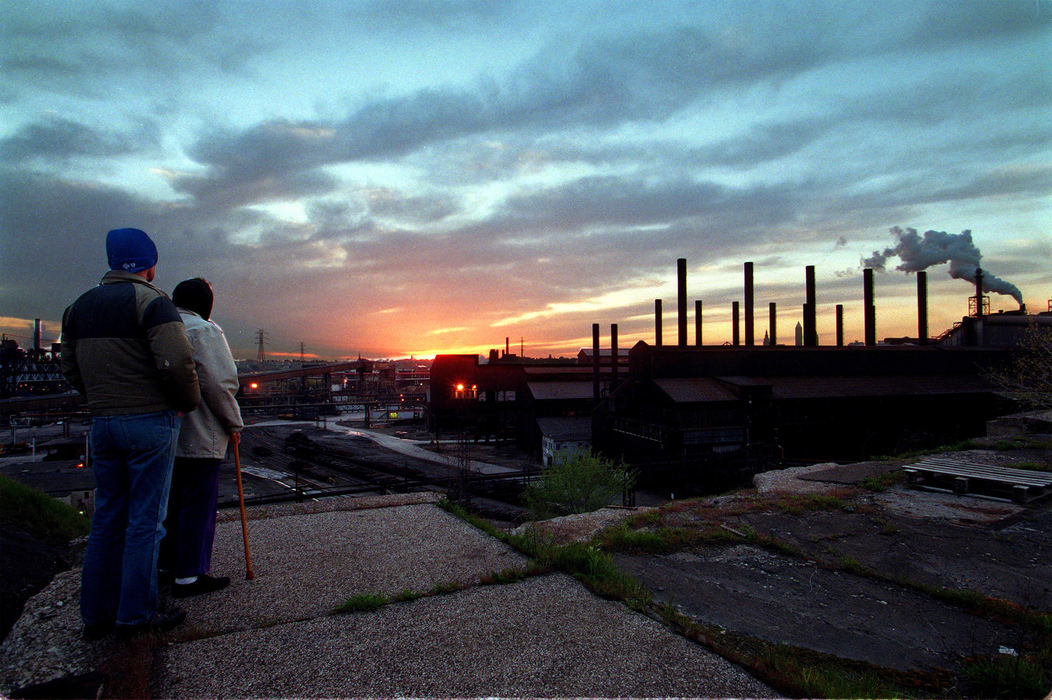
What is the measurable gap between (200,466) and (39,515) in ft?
6.95

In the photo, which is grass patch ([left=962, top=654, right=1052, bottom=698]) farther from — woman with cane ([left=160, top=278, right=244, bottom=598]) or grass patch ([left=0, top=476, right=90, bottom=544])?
grass patch ([left=0, top=476, right=90, bottom=544])

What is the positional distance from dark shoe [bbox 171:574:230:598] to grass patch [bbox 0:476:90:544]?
1.61 meters

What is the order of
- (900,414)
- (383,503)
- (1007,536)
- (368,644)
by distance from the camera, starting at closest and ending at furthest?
1. (368,644)
2. (383,503)
3. (1007,536)
4. (900,414)

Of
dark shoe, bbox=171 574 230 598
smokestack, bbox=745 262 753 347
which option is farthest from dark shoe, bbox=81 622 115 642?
smokestack, bbox=745 262 753 347

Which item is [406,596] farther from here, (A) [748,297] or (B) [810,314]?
(B) [810,314]

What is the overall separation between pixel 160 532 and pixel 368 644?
1119mm

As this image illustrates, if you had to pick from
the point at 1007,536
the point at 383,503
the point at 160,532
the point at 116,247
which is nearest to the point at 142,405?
the point at 160,532

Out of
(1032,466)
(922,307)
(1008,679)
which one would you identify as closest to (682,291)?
(922,307)

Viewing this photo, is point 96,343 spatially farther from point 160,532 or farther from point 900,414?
point 900,414

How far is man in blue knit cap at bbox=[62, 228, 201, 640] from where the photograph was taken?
221 centimetres

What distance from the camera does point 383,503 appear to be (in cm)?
474

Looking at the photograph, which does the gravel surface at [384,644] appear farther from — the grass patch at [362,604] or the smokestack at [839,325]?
the smokestack at [839,325]

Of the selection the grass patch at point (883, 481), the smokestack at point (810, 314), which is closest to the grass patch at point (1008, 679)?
the grass patch at point (883, 481)

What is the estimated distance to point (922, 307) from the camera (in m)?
35.8
